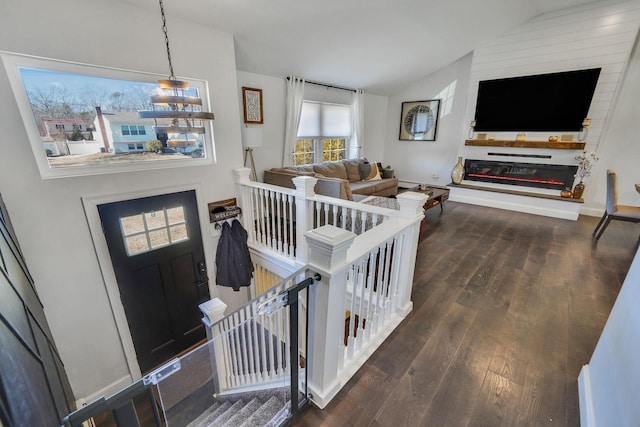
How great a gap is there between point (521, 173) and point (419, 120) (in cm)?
255

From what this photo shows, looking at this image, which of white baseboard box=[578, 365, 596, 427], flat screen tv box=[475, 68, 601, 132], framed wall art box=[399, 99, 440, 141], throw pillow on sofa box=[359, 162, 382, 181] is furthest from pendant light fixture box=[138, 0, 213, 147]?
framed wall art box=[399, 99, 440, 141]

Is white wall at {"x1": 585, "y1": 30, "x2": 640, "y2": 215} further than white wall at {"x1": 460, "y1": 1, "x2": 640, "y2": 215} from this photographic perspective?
Yes

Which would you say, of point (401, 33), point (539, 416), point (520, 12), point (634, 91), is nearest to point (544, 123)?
point (634, 91)

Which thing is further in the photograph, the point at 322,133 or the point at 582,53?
the point at 322,133

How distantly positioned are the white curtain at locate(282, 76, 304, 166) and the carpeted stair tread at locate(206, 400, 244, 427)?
372 cm

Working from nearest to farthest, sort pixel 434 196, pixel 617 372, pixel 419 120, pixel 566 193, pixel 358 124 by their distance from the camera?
pixel 617 372 → pixel 434 196 → pixel 566 193 → pixel 358 124 → pixel 419 120

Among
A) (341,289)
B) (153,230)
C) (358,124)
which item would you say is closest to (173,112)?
(341,289)

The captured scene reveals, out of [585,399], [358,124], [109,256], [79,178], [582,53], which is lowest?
[585,399]

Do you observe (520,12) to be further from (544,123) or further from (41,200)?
(41,200)

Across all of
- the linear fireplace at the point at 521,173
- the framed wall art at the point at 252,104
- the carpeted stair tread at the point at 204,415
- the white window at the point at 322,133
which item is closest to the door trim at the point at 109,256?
the carpeted stair tread at the point at 204,415

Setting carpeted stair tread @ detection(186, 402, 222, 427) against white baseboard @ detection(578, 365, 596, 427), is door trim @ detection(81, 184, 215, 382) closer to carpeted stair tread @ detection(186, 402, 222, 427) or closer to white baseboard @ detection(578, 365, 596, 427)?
carpeted stair tread @ detection(186, 402, 222, 427)

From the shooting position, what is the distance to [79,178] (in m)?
2.24

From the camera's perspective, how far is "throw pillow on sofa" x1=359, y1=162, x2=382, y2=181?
19.4 feet

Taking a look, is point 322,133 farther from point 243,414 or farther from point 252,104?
point 243,414
